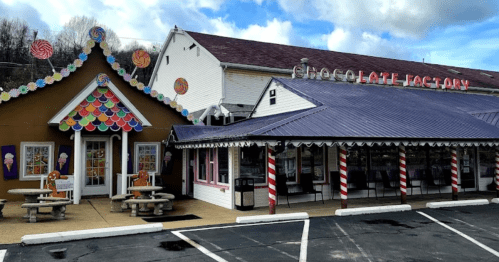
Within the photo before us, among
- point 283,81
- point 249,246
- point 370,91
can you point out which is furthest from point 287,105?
point 249,246

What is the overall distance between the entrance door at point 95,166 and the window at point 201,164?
356 centimetres

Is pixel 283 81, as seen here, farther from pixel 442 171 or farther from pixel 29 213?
pixel 29 213

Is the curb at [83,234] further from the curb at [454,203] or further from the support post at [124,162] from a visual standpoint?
the curb at [454,203]

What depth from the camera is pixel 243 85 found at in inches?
835

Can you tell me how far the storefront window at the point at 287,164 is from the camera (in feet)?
44.7

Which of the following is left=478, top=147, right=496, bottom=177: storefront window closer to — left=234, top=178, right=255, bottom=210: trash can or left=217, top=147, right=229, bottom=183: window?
left=234, top=178, right=255, bottom=210: trash can

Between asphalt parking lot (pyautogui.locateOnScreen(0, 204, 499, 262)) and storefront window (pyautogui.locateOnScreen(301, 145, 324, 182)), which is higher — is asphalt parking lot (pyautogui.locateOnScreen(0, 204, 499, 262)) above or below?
below

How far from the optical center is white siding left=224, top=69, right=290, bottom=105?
2086cm

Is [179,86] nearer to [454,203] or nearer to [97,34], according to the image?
[97,34]

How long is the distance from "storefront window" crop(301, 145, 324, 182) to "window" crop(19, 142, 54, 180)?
9.08 metres

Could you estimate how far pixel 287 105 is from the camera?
601 inches

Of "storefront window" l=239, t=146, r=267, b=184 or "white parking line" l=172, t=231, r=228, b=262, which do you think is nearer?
"white parking line" l=172, t=231, r=228, b=262

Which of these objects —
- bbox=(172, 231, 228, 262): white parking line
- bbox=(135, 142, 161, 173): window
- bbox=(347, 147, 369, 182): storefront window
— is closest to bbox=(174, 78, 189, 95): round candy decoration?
bbox=(135, 142, 161, 173): window

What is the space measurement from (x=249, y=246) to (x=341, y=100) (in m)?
8.84
